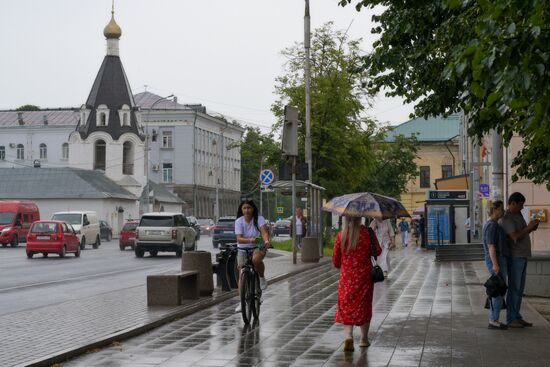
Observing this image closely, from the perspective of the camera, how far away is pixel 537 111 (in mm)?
6754

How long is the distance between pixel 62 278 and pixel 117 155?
7459cm

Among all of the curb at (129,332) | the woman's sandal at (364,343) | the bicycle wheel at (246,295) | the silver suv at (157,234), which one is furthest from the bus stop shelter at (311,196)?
the woman's sandal at (364,343)

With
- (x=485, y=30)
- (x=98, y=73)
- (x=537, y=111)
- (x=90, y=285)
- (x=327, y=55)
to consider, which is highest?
(x=98, y=73)

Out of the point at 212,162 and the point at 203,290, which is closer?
the point at 203,290

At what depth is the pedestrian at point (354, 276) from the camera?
444 inches

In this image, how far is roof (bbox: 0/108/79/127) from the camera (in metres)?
126

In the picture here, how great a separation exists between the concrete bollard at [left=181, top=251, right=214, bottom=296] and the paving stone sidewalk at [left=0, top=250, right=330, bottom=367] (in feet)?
0.86

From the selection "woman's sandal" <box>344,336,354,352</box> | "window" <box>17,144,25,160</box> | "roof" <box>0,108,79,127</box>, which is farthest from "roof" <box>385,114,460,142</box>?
"woman's sandal" <box>344,336,354,352</box>

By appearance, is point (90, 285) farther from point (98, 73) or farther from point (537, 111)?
point (98, 73)

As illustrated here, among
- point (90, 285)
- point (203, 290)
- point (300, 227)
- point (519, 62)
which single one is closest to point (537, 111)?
point (519, 62)

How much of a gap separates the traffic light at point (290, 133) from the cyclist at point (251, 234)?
16.9 m

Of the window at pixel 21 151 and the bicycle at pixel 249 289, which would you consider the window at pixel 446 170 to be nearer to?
the window at pixel 21 151

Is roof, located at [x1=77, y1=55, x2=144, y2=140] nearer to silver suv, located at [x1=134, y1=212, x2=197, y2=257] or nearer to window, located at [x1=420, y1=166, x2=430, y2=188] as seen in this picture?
window, located at [x1=420, y1=166, x2=430, y2=188]

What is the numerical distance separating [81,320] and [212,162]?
11313 centimetres
